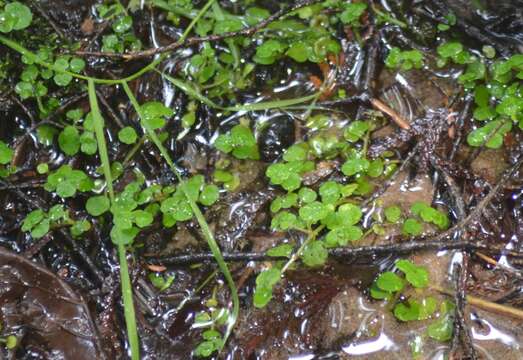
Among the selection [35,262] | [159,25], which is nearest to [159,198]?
[35,262]

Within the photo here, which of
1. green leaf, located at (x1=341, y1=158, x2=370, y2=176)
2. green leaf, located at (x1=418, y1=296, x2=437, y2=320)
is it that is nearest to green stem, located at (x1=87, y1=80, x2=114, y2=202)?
green leaf, located at (x1=341, y1=158, x2=370, y2=176)

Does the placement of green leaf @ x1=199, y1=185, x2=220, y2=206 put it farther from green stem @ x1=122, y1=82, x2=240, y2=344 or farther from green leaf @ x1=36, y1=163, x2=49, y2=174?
green leaf @ x1=36, y1=163, x2=49, y2=174

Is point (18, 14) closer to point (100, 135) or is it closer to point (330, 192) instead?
point (100, 135)

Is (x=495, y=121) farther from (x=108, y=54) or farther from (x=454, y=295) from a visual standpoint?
(x=108, y=54)

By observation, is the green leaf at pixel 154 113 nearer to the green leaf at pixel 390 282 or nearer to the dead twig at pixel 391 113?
the dead twig at pixel 391 113

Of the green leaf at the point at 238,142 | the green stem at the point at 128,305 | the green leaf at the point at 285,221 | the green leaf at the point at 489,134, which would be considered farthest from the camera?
the green leaf at the point at 238,142

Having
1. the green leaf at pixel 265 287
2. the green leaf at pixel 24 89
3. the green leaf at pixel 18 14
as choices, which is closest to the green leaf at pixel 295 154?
the green leaf at pixel 265 287
